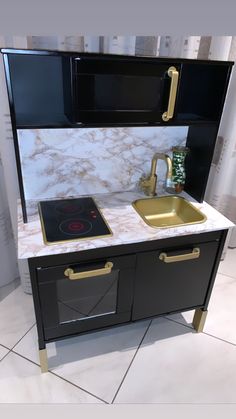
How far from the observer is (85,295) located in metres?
1.38

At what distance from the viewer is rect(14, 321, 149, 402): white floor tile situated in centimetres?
142

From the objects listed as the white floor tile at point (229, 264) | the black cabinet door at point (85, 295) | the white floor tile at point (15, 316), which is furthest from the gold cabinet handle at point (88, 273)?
the white floor tile at point (229, 264)

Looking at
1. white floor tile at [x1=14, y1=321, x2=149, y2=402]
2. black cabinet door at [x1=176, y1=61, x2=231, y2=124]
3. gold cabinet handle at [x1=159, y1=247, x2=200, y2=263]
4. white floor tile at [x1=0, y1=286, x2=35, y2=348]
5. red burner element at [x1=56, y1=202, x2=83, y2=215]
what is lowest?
white floor tile at [x1=14, y1=321, x2=149, y2=402]

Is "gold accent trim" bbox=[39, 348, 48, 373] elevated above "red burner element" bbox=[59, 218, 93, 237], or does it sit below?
below

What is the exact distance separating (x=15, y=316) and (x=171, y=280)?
99 centimetres

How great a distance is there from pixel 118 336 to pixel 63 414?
1661 millimetres

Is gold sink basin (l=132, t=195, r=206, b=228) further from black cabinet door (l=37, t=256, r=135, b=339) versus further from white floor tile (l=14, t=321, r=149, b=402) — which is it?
white floor tile (l=14, t=321, r=149, b=402)

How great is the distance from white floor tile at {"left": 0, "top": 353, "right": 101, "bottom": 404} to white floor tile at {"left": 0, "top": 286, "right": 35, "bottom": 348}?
0.14 m

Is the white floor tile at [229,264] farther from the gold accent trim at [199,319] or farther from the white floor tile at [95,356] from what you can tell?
the white floor tile at [95,356]

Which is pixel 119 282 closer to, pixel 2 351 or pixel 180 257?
pixel 180 257

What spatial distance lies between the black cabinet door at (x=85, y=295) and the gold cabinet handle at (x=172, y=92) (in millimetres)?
665

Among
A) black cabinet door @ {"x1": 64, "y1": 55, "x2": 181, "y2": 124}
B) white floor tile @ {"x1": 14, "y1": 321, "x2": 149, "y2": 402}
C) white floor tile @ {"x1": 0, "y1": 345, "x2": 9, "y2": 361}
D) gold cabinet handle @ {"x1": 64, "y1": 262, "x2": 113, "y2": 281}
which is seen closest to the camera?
black cabinet door @ {"x1": 64, "y1": 55, "x2": 181, "y2": 124}

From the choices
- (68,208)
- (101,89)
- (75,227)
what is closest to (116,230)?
(75,227)

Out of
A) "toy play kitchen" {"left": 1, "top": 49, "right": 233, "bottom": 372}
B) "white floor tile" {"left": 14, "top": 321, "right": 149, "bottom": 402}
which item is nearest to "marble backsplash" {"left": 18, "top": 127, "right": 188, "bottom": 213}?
"toy play kitchen" {"left": 1, "top": 49, "right": 233, "bottom": 372}
